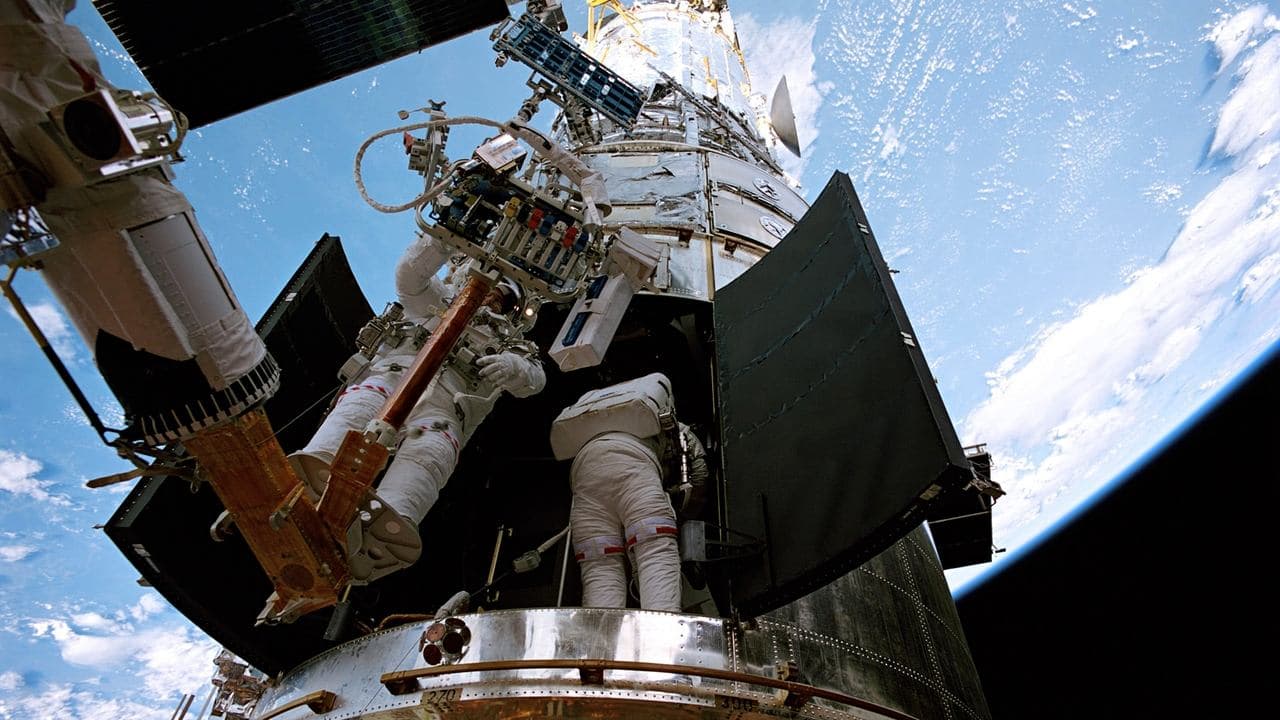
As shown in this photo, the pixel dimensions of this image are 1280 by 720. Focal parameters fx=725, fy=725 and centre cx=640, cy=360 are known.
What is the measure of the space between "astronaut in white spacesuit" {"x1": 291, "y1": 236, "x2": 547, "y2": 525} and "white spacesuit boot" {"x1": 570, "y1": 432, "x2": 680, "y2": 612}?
87 centimetres

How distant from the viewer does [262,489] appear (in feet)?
11.6

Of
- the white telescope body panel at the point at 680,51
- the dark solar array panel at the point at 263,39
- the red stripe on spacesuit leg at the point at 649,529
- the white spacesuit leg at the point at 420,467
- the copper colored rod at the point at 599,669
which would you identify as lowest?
the copper colored rod at the point at 599,669

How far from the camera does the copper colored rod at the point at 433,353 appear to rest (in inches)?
166

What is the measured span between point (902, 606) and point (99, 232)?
200 inches

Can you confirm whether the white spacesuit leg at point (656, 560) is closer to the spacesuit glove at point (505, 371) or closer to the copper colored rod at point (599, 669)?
the copper colored rod at point (599, 669)

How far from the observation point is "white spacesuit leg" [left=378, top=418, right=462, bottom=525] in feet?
14.4

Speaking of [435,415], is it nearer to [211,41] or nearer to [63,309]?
[63,309]

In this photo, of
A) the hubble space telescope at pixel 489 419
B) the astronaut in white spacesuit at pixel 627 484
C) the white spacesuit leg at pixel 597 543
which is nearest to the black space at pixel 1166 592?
the hubble space telescope at pixel 489 419

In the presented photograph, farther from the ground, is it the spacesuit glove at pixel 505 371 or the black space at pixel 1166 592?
the black space at pixel 1166 592

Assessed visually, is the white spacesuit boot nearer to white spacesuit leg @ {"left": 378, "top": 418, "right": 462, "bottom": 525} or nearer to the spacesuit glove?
the spacesuit glove

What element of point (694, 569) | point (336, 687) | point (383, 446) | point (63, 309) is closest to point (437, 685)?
point (336, 687)

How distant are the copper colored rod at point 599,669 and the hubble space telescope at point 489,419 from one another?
14 mm

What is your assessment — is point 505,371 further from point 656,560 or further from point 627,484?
point 656,560

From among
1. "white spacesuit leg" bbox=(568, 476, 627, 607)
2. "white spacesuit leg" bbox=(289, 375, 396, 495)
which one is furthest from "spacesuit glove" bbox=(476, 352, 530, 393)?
"white spacesuit leg" bbox=(568, 476, 627, 607)
